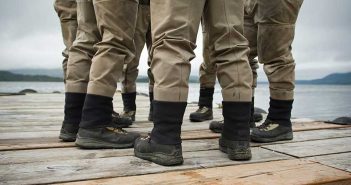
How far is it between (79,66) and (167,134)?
974 millimetres

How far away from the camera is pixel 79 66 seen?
248 cm

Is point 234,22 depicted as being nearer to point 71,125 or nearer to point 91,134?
point 91,134

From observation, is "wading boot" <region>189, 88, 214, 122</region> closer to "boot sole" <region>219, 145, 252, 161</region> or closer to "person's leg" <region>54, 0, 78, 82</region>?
"person's leg" <region>54, 0, 78, 82</region>

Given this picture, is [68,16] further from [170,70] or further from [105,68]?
[170,70]

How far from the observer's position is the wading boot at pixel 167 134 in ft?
6.13

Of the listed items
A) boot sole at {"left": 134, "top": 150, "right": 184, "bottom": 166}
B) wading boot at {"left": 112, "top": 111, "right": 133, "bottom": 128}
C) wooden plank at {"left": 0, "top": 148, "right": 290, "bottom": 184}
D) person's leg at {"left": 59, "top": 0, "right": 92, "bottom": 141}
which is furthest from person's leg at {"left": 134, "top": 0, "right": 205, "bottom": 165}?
wading boot at {"left": 112, "top": 111, "right": 133, "bottom": 128}

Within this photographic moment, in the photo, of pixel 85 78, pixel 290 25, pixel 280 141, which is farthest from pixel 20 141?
pixel 290 25

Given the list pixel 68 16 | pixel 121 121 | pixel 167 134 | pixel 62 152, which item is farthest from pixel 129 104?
pixel 167 134

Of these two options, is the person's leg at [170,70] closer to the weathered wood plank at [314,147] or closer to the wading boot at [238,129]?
the wading boot at [238,129]

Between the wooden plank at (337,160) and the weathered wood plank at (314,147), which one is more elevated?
the weathered wood plank at (314,147)

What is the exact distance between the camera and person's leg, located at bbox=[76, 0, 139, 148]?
7.29 ft

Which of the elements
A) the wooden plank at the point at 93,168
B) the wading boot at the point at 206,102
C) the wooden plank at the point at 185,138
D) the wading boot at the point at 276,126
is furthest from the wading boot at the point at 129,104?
the wooden plank at the point at 93,168

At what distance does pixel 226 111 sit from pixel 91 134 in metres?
0.90

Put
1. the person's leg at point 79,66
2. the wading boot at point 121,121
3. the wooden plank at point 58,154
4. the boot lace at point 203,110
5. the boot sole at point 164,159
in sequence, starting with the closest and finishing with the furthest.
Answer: the boot sole at point 164,159 → the wooden plank at point 58,154 → the person's leg at point 79,66 → the wading boot at point 121,121 → the boot lace at point 203,110
